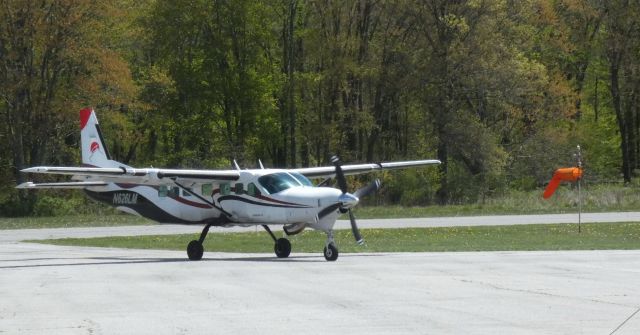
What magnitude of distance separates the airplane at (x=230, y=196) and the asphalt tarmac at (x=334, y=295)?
1.10 meters

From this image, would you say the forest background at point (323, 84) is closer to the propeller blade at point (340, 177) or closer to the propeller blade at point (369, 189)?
the propeller blade at point (369, 189)

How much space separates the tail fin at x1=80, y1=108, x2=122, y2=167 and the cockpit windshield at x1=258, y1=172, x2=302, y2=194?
709 cm

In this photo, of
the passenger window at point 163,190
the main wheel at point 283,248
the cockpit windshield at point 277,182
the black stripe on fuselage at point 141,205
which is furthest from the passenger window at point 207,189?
the main wheel at point 283,248

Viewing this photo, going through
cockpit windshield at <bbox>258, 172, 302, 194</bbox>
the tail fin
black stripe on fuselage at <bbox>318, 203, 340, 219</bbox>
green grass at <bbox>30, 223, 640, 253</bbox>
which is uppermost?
the tail fin

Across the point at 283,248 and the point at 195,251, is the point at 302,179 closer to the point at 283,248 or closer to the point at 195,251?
the point at 283,248

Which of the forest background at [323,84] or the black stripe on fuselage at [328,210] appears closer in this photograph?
the black stripe on fuselage at [328,210]

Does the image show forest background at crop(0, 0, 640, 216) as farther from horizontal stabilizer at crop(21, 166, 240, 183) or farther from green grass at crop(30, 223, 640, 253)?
horizontal stabilizer at crop(21, 166, 240, 183)

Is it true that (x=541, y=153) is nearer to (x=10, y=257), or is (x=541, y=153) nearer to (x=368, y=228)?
(x=368, y=228)

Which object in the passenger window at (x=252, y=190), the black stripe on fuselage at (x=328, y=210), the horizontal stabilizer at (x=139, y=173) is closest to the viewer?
the black stripe on fuselage at (x=328, y=210)

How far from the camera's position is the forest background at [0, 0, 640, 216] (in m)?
54.8

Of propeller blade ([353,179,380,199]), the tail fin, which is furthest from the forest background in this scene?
propeller blade ([353,179,380,199])

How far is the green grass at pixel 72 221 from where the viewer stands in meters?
46.2

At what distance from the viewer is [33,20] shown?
52344 millimetres

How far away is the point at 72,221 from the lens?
4866 centimetres
